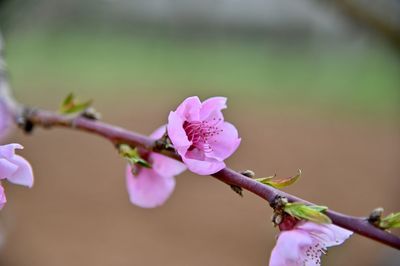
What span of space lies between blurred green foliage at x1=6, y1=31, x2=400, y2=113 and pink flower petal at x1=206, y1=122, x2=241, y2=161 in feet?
13.2

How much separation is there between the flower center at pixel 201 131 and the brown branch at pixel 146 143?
2 cm

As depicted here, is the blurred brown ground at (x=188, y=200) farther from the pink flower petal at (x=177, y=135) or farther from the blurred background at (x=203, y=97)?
the pink flower petal at (x=177, y=135)

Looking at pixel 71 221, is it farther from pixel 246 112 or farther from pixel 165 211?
pixel 246 112

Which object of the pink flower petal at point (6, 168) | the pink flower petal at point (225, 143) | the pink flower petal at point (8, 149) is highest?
the pink flower petal at point (225, 143)

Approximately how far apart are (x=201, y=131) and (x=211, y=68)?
5157 millimetres

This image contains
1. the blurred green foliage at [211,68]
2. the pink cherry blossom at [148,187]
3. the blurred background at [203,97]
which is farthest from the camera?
the blurred green foliage at [211,68]

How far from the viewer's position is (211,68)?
220 inches

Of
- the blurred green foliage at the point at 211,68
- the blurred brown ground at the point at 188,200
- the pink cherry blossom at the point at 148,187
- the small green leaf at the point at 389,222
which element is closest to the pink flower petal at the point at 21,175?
the pink cherry blossom at the point at 148,187

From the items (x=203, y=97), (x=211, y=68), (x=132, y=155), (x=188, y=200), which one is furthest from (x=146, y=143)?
(x=211, y=68)

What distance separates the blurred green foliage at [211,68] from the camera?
16.4 ft

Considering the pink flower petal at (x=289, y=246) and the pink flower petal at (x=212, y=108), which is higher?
the pink flower petal at (x=212, y=108)

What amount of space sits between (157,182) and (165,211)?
2231mm

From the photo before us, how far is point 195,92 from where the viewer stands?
14.7 feet

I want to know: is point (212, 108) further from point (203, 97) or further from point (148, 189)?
point (203, 97)
